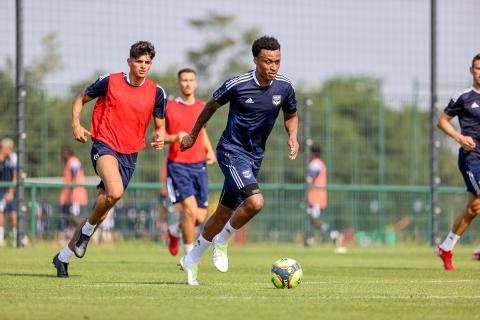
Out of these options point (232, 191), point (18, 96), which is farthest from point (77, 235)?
point (18, 96)

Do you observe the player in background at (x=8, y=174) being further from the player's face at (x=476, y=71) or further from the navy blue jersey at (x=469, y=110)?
the player's face at (x=476, y=71)

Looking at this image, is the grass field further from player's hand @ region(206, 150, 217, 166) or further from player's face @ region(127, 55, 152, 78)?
player's face @ region(127, 55, 152, 78)

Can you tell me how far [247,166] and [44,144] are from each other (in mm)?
12579

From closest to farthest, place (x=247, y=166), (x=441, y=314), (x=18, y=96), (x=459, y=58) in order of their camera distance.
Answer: (x=441, y=314)
(x=247, y=166)
(x=18, y=96)
(x=459, y=58)

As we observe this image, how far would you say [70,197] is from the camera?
24.3 m

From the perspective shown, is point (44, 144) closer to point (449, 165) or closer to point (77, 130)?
point (449, 165)

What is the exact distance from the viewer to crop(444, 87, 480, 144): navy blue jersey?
1489cm

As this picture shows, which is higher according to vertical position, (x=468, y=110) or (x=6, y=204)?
(x=468, y=110)

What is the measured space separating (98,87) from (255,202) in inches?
103

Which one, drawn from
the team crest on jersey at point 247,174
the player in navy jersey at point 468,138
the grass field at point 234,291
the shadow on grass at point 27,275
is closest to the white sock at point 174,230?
the grass field at point 234,291

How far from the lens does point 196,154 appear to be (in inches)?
666

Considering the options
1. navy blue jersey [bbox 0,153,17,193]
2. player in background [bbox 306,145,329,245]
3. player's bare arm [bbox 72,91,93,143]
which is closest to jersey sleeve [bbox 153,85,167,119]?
player's bare arm [bbox 72,91,93,143]

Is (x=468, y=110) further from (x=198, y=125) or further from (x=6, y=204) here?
(x=6, y=204)

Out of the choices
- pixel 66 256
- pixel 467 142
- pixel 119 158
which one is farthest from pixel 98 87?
pixel 467 142
